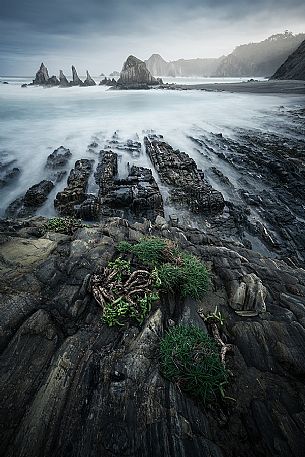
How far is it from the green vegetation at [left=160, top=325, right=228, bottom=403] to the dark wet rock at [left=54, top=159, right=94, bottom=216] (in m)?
9.01

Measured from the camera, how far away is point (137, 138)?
2530cm

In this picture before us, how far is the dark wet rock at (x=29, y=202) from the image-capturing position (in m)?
12.3

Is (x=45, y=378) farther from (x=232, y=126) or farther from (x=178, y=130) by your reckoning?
(x=232, y=126)

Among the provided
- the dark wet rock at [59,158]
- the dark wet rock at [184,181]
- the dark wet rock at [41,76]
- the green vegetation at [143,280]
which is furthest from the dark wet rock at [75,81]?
the green vegetation at [143,280]

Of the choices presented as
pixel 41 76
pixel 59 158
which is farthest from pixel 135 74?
pixel 59 158

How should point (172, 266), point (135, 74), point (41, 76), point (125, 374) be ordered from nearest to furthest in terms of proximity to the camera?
point (125, 374) → point (172, 266) → point (135, 74) → point (41, 76)

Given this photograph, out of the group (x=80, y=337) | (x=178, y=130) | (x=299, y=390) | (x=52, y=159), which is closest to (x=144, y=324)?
(x=80, y=337)

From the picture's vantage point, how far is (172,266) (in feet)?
18.2

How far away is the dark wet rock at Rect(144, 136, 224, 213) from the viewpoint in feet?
40.8

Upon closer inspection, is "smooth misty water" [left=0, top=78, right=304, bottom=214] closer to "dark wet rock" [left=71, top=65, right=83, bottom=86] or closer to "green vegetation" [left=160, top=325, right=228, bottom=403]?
"green vegetation" [left=160, top=325, right=228, bottom=403]

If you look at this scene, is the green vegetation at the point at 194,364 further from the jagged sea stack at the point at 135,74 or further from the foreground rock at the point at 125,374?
the jagged sea stack at the point at 135,74

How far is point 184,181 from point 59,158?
32.5 ft

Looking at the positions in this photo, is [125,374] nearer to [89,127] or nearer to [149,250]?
[149,250]

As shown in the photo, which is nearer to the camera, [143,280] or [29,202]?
[143,280]
